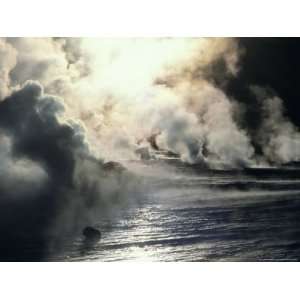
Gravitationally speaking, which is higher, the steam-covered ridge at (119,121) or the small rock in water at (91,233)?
the steam-covered ridge at (119,121)

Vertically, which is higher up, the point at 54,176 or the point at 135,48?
the point at 135,48

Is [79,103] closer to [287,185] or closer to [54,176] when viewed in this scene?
[54,176]

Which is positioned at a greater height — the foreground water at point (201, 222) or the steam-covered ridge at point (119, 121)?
the steam-covered ridge at point (119, 121)
